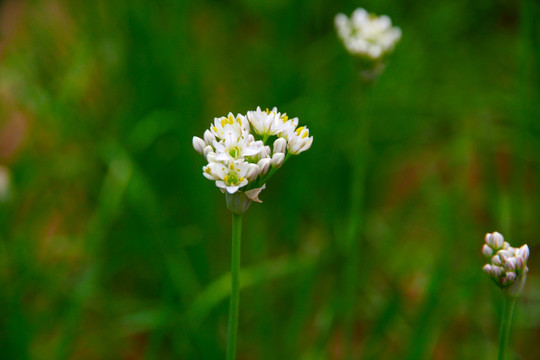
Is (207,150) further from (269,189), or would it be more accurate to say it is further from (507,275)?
(269,189)

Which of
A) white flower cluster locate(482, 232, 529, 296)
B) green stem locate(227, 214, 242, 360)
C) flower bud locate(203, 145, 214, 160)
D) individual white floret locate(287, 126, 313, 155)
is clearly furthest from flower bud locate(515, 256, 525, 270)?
flower bud locate(203, 145, 214, 160)

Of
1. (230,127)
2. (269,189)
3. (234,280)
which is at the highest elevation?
(269,189)

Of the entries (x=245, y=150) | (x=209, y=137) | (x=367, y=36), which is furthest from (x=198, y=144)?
(x=367, y=36)

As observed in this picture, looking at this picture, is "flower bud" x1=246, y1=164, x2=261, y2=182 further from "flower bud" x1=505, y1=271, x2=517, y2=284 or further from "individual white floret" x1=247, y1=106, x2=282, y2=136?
"flower bud" x1=505, y1=271, x2=517, y2=284

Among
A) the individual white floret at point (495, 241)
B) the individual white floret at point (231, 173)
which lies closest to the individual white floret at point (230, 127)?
the individual white floret at point (231, 173)

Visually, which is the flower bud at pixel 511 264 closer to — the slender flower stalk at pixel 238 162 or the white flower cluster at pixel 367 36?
the slender flower stalk at pixel 238 162

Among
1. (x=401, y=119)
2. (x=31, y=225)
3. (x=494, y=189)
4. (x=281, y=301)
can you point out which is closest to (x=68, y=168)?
(x=31, y=225)

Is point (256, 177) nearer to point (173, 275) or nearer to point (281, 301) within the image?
point (173, 275)
